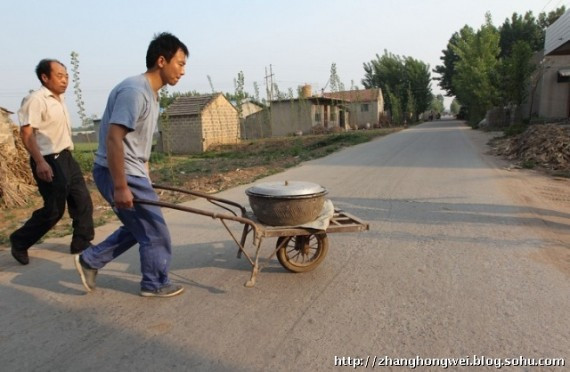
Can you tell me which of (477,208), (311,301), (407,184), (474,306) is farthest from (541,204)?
(311,301)

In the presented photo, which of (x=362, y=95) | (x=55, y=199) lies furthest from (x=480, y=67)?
(x=55, y=199)

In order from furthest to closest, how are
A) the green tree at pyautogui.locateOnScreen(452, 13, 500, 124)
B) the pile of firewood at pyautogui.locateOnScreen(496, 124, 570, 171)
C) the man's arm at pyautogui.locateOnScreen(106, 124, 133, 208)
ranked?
1. the green tree at pyautogui.locateOnScreen(452, 13, 500, 124)
2. the pile of firewood at pyautogui.locateOnScreen(496, 124, 570, 171)
3. the man's arm at pyautogui.locateOnScreen(106, 124, 133, 208)

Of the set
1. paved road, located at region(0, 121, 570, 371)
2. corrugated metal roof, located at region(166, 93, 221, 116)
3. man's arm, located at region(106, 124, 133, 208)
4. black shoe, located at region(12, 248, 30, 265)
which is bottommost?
paved road, located at region(0, 121, 570, 371)

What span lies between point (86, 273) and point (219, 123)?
84.6 feet

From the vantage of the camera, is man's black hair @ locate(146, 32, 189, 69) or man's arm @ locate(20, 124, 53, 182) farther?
man's arm @ locate(20, 124, 53, 182)

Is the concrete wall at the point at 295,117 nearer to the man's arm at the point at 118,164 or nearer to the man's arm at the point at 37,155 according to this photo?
the man's arm at the point at 37,155

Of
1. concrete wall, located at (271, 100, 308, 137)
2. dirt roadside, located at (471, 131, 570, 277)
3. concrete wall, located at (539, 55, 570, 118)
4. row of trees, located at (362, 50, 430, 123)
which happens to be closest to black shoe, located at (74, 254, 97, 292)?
dirt roadside, located at (471, 131, 570, 277)

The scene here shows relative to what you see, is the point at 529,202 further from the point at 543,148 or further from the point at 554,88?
the point at 554,88

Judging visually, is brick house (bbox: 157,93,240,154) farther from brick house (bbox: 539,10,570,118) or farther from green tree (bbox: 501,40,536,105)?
brick house (bbox: 539,10,570,118)

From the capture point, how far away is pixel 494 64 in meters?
30.5

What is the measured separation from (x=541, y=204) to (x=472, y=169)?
3.72 m

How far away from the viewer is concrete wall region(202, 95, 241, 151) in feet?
88.3

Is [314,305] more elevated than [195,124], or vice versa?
[195,124]

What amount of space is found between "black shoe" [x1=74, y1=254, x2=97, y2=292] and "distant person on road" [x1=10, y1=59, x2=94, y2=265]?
0.98 m
